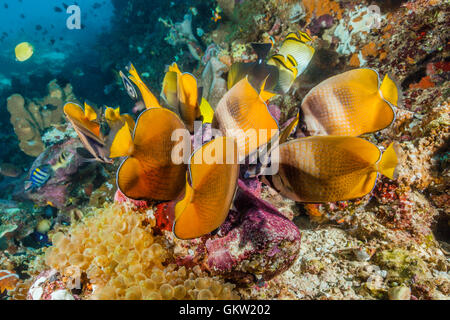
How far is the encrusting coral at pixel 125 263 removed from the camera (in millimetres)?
1278

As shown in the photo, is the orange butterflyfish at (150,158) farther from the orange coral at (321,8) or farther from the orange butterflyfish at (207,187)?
the orange coral at (321,8)

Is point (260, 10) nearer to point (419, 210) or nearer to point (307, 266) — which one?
point (419, 210)

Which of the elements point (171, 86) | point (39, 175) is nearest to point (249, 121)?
point (171, 86)

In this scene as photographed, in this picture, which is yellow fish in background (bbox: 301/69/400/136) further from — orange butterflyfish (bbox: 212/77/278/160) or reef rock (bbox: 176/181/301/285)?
reef rock (bbox: 176/181/301/285)

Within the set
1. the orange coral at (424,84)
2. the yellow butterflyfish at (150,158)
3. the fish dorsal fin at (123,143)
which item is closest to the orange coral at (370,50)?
the orange coral at (424,84)

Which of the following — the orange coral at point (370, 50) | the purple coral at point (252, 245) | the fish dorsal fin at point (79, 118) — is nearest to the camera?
the purple coral at point (252, 245)

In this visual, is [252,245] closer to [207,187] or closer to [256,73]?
[207,187]

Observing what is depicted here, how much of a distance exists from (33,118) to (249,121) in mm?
10637

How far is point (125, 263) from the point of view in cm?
147

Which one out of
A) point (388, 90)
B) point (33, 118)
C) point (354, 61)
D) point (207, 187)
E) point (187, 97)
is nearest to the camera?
point (207, 187)

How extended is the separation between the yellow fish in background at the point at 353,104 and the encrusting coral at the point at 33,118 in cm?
954

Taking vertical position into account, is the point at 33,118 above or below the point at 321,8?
below

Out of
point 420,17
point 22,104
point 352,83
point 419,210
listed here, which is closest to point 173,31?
point 22,104
